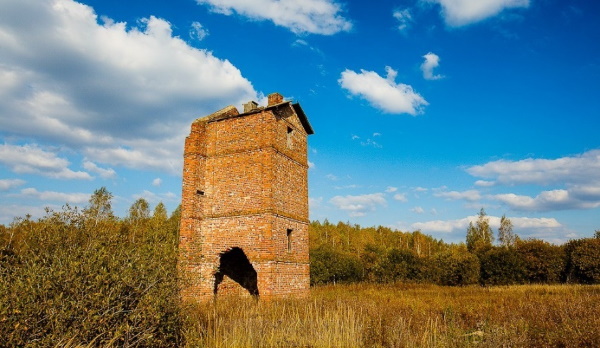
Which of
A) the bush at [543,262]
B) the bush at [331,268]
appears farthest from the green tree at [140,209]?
the bush at [543,262]

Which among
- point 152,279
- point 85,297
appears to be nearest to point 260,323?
point 152,279

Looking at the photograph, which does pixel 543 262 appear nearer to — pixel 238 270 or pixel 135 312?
pixel 238 270

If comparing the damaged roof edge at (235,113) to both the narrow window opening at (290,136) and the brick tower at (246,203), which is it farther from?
the narrow window opening at (290,136)

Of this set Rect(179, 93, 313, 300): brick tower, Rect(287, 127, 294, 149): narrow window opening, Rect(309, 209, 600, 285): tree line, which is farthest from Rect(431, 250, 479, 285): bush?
Rect(287, 127, 294, 149): narrow window opening

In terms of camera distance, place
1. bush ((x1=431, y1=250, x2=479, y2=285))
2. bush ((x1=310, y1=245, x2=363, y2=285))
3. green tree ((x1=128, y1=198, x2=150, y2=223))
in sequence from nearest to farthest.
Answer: bush ((x1=431, y1=250, x2=479, y2=285)), bush ((x1=310, y1=245, x2=363, y2=285)), green tree ((x1=128, y1=198, x2=150, y2=223))

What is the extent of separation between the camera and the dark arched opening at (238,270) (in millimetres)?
15930

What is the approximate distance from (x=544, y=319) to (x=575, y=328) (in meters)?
1.72

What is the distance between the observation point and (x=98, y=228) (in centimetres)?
762

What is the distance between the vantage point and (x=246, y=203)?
48.6 feet

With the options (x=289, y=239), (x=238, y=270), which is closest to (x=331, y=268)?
(x=238, y=270)

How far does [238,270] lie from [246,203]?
340cm

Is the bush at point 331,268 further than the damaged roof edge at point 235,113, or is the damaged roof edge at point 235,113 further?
the bush at point 331,268

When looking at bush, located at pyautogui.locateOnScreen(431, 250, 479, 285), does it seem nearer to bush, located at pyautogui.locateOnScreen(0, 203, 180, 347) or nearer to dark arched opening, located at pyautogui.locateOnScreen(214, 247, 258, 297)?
dark arched opening, located at pyautogui.locateOnScreen(214, 247, 258, 297)

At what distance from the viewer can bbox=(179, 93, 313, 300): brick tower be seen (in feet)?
46.9
